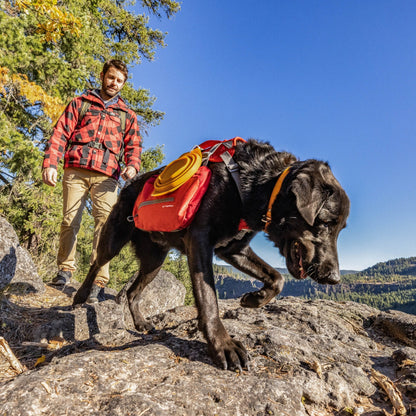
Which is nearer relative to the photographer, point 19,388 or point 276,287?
point 19,388

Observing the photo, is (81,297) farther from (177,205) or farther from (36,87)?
(36,87)

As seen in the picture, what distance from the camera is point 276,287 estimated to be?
274 cm

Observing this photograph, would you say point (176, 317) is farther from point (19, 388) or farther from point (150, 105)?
point (150, 105)

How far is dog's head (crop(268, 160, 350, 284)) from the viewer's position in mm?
2258

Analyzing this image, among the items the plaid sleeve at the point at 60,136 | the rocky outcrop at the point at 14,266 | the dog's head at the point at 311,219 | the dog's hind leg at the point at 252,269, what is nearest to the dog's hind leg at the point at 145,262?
the dog's hind leg at the point at 252,269

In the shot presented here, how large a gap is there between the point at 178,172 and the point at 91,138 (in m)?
2.08

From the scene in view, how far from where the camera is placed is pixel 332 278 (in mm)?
2209

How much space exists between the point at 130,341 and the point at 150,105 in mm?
11828

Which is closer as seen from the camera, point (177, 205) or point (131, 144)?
point (177, 205)

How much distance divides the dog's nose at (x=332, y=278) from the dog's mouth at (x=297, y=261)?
16 centimetres

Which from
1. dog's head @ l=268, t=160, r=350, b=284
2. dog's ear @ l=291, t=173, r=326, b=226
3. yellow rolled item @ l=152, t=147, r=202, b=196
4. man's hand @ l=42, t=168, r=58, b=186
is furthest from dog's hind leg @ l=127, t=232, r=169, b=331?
dog's ear @ l=291, t=173, r=326, b=226

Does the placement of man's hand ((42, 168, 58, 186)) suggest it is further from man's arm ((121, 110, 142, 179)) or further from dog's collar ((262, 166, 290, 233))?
dog's collar ((262, 166, 290, 233))

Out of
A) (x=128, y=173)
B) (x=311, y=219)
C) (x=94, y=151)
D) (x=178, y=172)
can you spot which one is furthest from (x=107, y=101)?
(x=311, y=219)

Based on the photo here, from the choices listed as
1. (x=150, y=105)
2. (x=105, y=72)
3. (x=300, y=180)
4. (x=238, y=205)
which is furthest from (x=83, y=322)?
(x=150, y=105)
